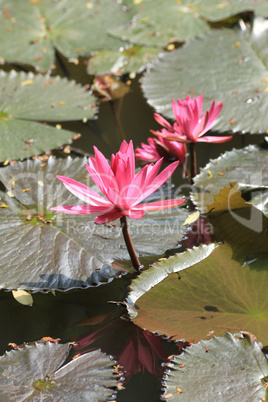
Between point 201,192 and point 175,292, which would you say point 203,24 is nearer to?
point 201,192

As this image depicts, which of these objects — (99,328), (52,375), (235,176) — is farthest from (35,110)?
(52,375)

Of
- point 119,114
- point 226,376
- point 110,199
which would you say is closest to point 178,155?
point 110,199

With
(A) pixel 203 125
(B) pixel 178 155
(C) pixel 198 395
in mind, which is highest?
(A) pixel 203 125

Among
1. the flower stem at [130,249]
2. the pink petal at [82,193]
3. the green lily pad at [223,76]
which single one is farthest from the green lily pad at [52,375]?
the green lily pad at [223,76]

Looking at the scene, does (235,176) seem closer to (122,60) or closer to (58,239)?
(58,239)

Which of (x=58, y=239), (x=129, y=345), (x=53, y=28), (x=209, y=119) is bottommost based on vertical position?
(x=129, y=345)

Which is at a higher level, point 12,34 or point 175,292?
point 12,34
